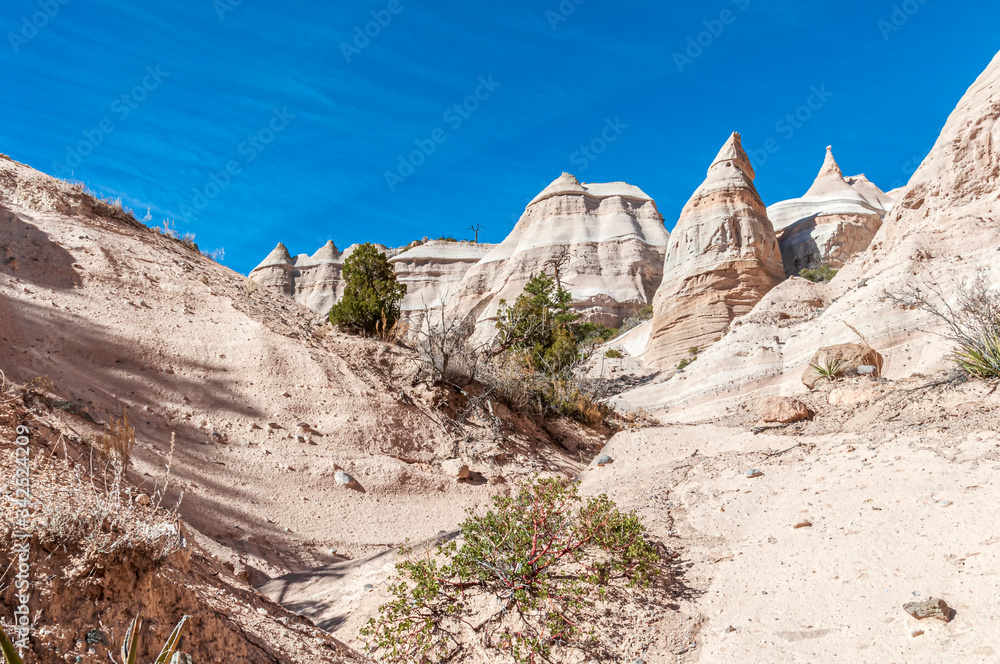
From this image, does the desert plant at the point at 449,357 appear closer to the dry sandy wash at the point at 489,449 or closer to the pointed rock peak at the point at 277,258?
the dry sandy wash at the point at 489,449

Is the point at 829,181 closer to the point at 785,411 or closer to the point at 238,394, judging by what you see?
the point at 785,411

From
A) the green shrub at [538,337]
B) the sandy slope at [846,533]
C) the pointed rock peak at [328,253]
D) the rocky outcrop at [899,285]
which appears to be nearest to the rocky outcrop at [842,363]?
the rocky outcrop at [899,285]

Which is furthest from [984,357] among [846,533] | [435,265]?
[435,265]

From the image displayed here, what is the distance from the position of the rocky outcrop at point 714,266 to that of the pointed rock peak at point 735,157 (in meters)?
0.11

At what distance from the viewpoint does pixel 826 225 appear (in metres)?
32.6

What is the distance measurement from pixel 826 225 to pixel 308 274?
37161 millimetres

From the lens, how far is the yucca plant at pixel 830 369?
1078cm

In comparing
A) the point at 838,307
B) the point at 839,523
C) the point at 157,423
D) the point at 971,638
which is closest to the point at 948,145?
the point at 838,307

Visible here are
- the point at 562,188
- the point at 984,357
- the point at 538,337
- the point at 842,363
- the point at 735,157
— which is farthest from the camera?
the point at 562,188

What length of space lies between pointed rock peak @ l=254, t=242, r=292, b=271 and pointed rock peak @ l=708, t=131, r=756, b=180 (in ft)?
116

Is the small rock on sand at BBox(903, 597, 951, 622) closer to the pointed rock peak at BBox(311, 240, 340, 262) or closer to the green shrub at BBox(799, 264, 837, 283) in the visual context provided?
the green shrub at BBox(799, 264, 837, 283)

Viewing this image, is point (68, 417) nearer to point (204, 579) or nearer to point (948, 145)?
point (204, 579)

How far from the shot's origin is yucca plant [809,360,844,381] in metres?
10.8

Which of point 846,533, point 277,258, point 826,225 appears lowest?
point 846,533
